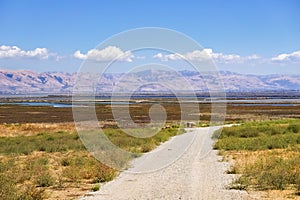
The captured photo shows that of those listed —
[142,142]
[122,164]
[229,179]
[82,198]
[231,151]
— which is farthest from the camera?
[142,142]

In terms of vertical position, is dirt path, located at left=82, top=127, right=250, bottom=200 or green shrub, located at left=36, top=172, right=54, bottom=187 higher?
dirt path, located at left=82, top=127, right=250, bottom=200

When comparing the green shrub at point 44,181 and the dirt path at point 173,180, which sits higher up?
the dirt path at point 173,180

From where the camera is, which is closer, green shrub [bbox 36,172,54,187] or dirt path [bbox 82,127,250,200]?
dirt path [bbox 82,127,250,200]

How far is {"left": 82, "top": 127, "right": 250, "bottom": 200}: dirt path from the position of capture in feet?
41.3

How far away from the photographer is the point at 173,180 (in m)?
15.1

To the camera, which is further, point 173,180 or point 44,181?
point 173,180

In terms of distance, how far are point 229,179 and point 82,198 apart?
18.7 ft

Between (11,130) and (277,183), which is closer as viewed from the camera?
(277,183)

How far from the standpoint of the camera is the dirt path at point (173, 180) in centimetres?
1259

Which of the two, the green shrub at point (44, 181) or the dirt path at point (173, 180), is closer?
the dirt path at point (173, 180)

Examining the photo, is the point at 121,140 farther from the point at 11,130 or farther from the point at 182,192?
the point at 11,130

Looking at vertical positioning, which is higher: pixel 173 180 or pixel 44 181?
pixel 173 180

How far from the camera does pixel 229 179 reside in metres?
15.3

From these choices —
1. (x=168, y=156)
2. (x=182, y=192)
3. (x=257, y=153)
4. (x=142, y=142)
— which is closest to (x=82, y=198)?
(x=182, y=192)
